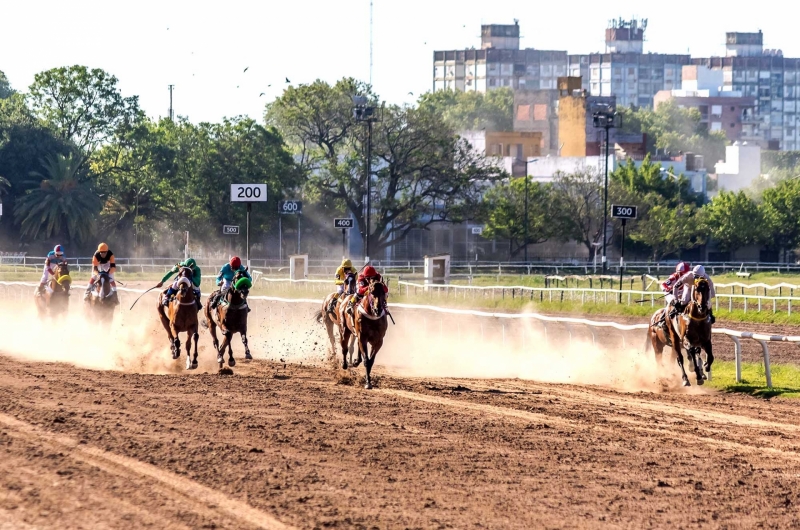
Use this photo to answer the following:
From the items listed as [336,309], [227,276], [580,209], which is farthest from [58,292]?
[580,209]

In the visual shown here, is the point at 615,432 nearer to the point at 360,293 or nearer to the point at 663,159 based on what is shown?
the point at 360,293

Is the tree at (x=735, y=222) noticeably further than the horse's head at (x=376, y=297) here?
Yes

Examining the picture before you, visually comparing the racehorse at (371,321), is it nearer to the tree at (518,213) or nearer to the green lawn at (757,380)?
the green lawn at (757,380)

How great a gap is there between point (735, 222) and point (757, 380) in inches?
2429

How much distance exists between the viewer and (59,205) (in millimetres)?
70125

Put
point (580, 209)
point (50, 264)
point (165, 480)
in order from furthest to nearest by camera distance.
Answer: point (580, 209)
point (50, 264)
point (165, 480)

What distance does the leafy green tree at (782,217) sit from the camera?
3088 inches

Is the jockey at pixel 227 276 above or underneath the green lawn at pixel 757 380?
above

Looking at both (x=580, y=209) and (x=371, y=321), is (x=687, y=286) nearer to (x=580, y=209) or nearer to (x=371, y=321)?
(x=371, y=321)

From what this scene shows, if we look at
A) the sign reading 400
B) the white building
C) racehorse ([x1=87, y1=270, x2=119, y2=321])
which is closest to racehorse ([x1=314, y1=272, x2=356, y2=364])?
racehorse ([x1=87, y1=270, x2=119, y2=321])

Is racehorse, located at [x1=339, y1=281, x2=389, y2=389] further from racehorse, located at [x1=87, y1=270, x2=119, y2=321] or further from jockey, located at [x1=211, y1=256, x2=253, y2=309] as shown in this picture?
racehorse, located at [x1=87, y1=270, x2=119, y2=321]

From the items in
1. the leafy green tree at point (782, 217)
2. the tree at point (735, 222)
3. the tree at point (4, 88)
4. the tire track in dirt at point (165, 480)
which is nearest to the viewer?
the tire track in dirt at point (165, 480)

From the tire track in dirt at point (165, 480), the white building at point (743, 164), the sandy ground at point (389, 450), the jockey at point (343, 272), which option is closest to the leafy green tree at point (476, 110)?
the white building at point (743, 164)

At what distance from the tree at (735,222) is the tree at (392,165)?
53.5 feet
